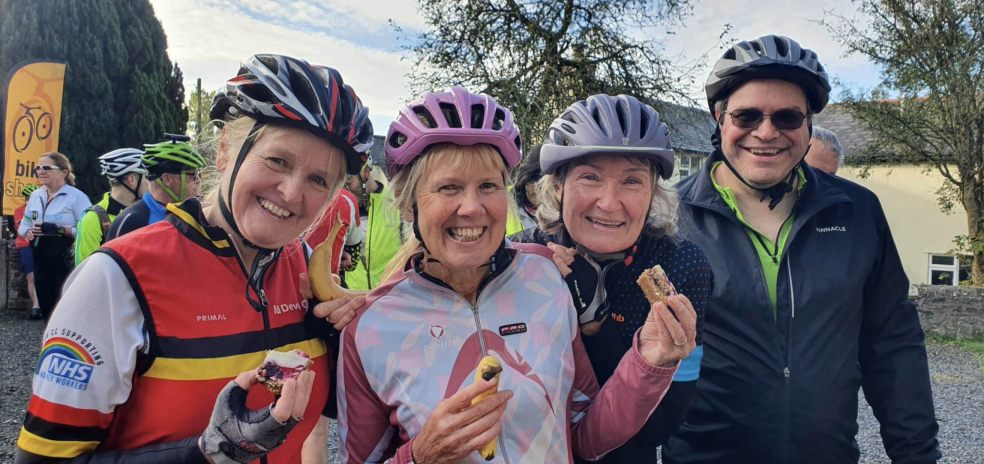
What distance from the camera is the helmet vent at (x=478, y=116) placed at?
2.21 metres

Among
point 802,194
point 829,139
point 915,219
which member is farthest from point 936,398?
point 915,219

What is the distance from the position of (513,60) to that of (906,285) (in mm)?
15365

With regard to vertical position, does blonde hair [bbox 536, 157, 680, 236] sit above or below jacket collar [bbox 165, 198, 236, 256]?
above

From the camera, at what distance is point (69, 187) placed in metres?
11.4

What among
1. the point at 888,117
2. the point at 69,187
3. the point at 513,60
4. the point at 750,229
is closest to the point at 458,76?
the point at 513,60

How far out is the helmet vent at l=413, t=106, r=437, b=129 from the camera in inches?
87.0

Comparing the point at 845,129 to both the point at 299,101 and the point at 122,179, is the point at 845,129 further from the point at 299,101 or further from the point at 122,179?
the point at 299,101

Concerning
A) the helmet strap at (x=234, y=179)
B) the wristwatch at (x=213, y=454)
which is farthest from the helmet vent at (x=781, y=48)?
the wristwatch at (x=213, y=454)

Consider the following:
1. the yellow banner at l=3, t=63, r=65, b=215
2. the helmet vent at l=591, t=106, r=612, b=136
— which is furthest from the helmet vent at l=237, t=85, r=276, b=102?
the yellow banner at l=3, t=63, r=65, b=215

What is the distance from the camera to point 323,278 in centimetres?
234

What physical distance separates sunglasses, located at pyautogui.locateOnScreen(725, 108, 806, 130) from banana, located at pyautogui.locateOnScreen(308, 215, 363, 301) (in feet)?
6.43

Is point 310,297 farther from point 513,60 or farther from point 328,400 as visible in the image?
point 513,60

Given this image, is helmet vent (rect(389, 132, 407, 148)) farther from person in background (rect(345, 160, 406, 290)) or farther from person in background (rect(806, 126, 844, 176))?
person in background (rect(806, 126, 844, 176))

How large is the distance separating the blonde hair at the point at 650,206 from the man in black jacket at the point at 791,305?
1.31ft
